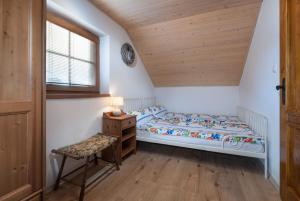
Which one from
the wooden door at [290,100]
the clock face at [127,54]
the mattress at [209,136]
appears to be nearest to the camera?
the wooden door at [290,100]

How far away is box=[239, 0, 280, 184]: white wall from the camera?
1677mm

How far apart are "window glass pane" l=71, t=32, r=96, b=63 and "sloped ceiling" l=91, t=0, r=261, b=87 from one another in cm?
57

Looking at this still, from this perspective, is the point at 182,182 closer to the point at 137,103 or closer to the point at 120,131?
the point at 120,131

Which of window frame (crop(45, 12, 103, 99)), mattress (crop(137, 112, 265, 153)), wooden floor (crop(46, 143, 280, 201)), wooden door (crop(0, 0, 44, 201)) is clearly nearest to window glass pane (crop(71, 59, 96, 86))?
window frame (crop(45, 12, 103, 99))

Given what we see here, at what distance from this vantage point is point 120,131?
2199mm

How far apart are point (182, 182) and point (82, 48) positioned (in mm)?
2372

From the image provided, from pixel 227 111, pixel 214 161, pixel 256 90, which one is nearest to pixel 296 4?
pixel 256 90

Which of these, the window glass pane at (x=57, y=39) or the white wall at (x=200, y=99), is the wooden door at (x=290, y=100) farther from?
the white wall at (x=200, y=99)

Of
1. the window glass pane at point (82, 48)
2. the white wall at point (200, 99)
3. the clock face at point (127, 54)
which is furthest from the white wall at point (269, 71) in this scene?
the window glass pane at point (82, 48)

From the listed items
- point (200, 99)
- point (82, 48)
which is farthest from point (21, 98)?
point (200, 99)

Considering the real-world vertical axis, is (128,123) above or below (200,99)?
below

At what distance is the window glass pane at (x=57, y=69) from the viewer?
1825mm

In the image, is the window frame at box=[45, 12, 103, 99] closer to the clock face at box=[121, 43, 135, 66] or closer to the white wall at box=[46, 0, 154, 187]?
the white wall at box=[46, 0, 154, 187]

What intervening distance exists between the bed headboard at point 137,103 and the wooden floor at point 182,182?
1.04 m
